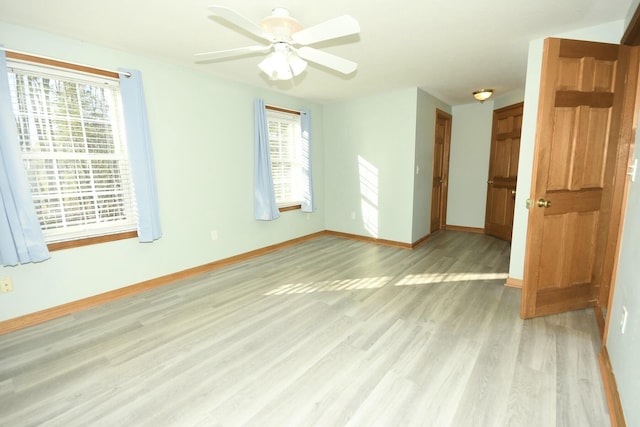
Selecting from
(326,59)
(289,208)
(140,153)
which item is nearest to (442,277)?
(289,208)

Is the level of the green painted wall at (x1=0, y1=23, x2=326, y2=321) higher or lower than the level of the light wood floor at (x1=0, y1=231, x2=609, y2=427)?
higher

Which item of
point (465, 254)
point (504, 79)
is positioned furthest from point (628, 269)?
point (504, 79)

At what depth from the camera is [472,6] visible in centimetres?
197

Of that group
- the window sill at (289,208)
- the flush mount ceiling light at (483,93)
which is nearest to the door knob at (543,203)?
the flush mount ceiling light at (483,93)

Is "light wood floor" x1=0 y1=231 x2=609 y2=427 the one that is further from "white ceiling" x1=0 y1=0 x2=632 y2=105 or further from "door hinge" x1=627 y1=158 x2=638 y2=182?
"white ceiling" x1=0 y1=0 x2=632 y2=105

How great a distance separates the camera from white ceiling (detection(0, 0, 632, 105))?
197 centimetres

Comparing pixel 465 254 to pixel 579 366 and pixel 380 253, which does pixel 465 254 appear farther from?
pixel 579 366

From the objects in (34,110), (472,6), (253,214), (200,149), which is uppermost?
(472,6)

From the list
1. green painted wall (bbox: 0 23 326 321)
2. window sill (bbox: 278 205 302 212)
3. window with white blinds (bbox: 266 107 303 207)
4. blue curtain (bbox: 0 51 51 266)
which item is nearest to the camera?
blue curtain (bbox: 0 51 51 266)

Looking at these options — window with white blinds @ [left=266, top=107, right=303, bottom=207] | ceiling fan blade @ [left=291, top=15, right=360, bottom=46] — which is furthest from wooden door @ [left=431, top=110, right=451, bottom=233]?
ceiling fan blade @ [left=291, top=15, right=360, bottom=46]

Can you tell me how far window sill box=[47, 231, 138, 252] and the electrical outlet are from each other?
1.08 ft

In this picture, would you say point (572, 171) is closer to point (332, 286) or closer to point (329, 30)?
point (329, 30)

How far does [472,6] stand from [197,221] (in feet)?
10.9

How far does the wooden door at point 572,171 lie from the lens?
211 centimetres
